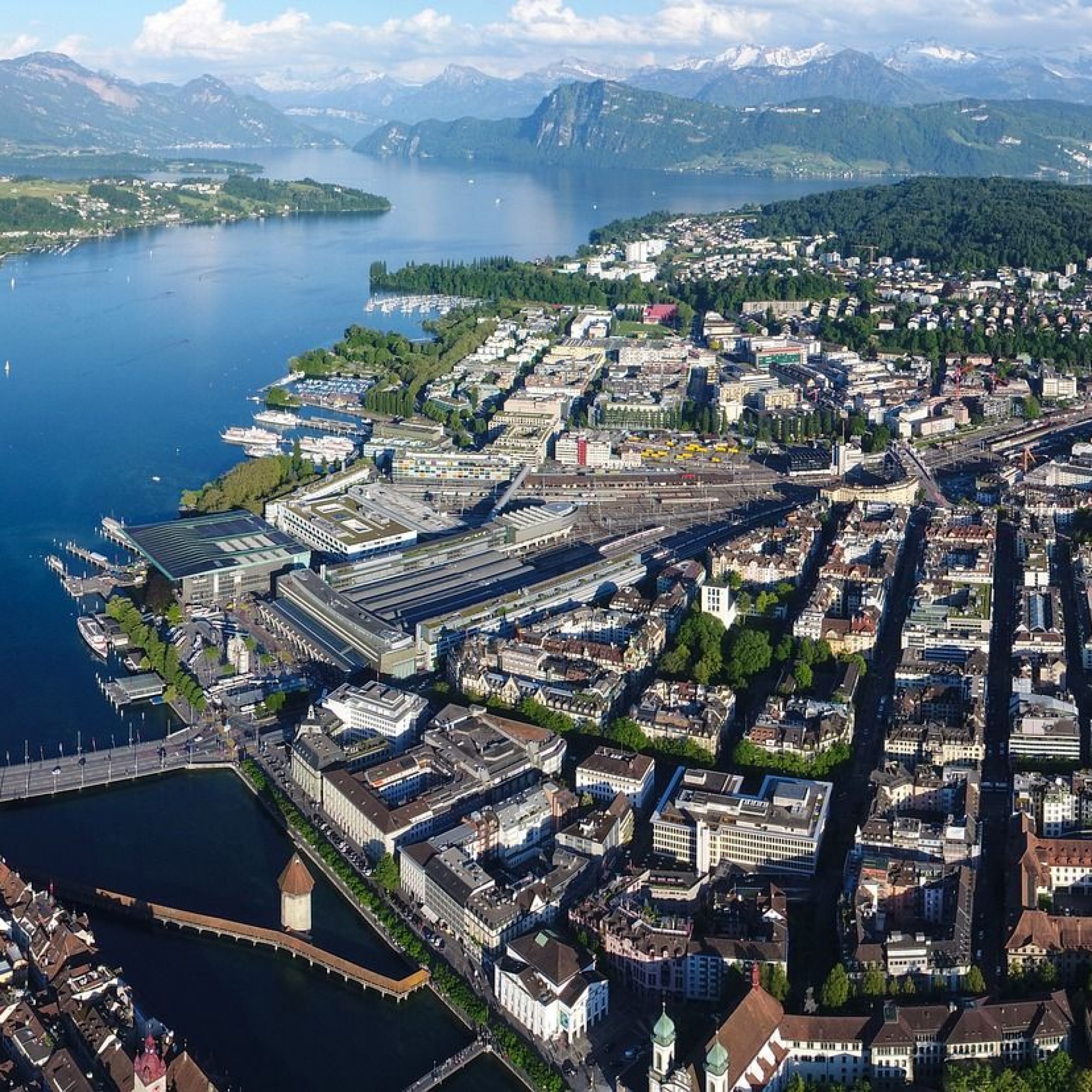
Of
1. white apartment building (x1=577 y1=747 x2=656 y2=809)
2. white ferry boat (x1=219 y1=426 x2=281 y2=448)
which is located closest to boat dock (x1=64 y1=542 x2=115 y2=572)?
white ferry boat (x1=219 y1=426 x2=281 y2=448)

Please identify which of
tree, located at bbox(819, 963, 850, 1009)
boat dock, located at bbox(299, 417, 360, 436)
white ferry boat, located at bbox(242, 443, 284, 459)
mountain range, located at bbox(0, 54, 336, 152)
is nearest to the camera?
tree, located at bbox(819, 963, 850, 1009)

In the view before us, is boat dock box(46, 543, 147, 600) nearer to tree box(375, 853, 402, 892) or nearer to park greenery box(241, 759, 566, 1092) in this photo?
park greenery box(241, 759, 566, 1092)

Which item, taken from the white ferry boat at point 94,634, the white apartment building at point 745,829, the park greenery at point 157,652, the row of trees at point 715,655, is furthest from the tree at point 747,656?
the white ferry boat at point 94,634

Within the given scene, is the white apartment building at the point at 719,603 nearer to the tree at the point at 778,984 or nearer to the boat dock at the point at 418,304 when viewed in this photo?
the tree at the point at 778,984

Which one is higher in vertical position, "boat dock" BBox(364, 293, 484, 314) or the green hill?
the green hill

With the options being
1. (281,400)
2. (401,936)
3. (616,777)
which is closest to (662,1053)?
(401,936)

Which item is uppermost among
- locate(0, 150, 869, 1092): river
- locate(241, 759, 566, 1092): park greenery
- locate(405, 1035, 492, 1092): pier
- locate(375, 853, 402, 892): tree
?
locate(375, 853, 402, 892): tree
